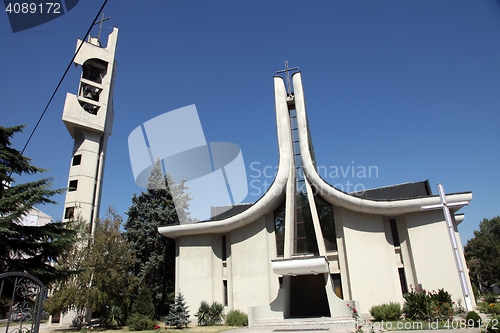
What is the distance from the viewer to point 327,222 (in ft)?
64.2

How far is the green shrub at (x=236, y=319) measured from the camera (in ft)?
58.2

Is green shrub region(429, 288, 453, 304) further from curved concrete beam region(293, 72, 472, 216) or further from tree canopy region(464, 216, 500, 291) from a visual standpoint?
tree canopy region(464, 216, 500, 291)

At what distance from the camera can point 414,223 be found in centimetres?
1780

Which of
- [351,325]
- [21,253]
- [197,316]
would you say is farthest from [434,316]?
[21,253]

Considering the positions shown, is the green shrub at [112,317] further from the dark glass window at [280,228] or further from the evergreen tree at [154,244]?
the dark glass window at [280,228]

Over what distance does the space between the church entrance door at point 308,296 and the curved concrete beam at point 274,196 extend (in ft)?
15.3

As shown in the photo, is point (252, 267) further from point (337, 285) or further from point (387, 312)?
point (387, 312)

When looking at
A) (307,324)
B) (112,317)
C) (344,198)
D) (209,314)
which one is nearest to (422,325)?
(307,324)

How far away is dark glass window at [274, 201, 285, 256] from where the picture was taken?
780 inches

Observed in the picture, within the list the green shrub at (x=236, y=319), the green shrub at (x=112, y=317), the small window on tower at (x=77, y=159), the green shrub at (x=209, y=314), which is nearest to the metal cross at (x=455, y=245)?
the green shrub at (x=236, y=319)

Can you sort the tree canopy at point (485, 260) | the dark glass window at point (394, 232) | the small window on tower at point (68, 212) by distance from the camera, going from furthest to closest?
the tree canopy at point (485, 260) → the small window on tower at point (68, 212) → the dark glass window at point (394, 232)

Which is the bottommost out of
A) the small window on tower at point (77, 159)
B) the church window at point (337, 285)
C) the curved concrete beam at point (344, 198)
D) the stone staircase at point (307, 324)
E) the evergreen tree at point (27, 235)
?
the stone staircase at point (307, 324)

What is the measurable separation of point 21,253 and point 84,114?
60.5 ft

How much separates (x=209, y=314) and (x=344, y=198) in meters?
10.1
